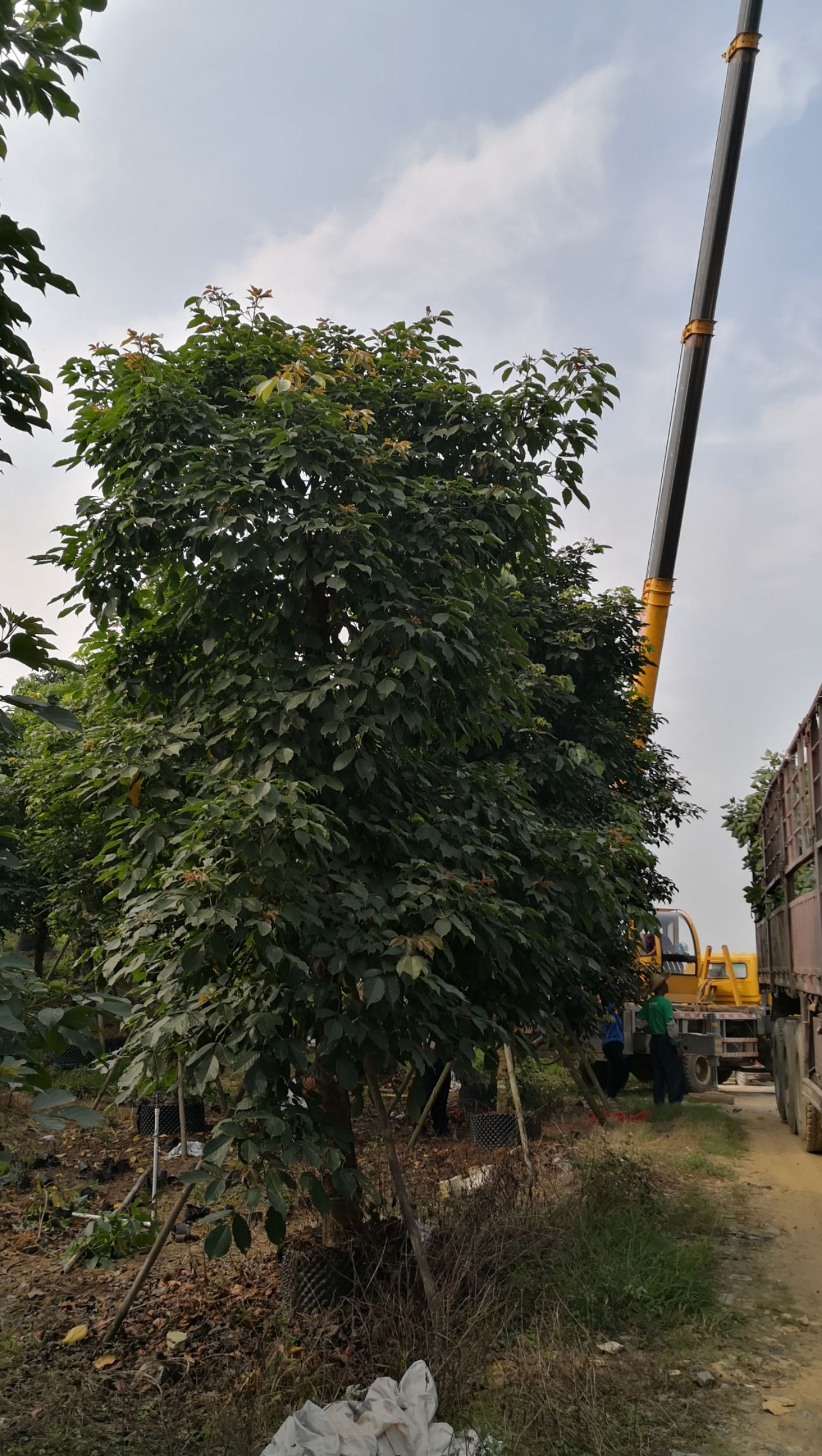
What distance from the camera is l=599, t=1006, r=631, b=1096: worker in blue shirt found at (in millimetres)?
13180

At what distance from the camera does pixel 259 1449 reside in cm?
373

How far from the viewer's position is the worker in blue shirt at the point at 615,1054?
13.2 m

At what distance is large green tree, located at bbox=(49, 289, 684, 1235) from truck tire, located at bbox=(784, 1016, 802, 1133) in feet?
16.8

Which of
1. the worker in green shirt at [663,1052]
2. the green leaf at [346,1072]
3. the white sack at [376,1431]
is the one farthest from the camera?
the worker in green shirt at [663,1052]

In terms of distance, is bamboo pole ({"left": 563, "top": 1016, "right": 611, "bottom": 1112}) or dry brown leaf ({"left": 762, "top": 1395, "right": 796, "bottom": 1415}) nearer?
dry brown leaf ({"left": 762, "top": 1395, "right": 796, "bottom": 1415})

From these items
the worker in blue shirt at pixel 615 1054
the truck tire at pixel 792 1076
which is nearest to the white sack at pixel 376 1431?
the truck tire at pixel 792 1076

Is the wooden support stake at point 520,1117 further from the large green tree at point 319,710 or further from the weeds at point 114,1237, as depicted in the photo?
the weeds at point 114,1237

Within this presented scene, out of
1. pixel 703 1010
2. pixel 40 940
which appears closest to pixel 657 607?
pixel 703 1010

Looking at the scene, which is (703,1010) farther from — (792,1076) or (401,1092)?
(401,1092)

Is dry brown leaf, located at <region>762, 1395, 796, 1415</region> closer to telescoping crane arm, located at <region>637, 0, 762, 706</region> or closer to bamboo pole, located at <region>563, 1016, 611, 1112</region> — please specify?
bamboo pole, located at <region>563, 1016, 611, 1112</region>

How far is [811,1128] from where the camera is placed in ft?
31.2

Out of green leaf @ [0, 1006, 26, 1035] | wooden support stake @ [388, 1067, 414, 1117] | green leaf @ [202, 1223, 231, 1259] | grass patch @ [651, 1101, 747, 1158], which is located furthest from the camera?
grass patch @ [651, 1101, 747, 1158]

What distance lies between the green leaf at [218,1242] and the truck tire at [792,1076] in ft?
24.1

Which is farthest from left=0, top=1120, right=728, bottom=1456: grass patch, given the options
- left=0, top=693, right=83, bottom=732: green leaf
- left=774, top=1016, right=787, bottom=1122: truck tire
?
left=774, top=1016, right=787, bottom=1122: truck tire
